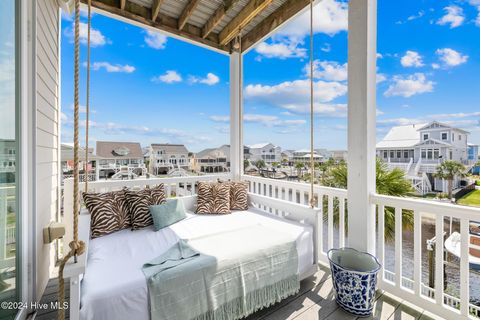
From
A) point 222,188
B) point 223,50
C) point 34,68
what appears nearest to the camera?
point 34,68

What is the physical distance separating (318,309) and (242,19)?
369 centimetres

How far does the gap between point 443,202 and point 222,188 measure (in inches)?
93.7

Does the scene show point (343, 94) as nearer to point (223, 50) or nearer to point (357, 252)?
point (357, 252)

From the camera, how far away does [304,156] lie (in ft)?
10.0

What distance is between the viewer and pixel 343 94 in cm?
262

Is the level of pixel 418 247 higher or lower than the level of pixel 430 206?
lower

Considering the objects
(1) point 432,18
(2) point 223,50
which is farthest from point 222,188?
(1) point 432,18

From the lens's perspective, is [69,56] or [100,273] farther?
[69,56]

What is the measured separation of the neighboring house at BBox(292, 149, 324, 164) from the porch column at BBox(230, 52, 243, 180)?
122 cm

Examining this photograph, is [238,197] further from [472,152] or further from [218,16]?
[218,16]

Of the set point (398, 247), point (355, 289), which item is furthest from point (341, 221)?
point (355, 289)

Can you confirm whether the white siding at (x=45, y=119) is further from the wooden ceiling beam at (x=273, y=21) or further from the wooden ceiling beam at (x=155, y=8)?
the wooden ceiling beam at (x=273, y=21)

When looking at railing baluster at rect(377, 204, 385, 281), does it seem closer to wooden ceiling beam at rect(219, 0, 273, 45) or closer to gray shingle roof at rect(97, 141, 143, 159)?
wooden ceiling beam at rect(219, 0, 273, 45)

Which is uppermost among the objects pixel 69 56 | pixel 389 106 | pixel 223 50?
pixel 223 50
